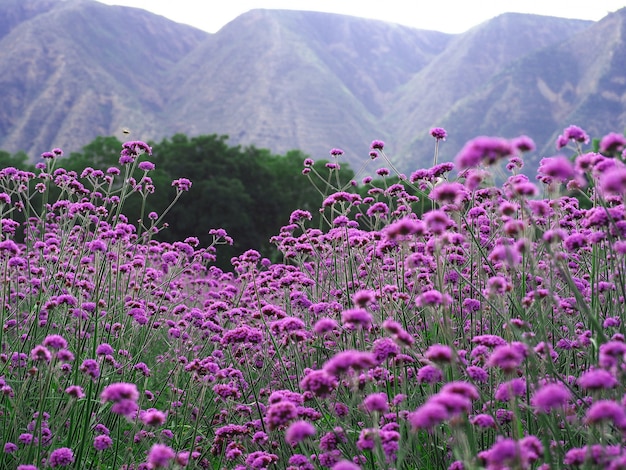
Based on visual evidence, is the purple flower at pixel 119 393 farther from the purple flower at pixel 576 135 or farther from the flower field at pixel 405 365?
the purple flower at pixel 576 135

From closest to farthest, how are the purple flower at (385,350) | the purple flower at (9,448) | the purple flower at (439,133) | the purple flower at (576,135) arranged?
the purple flower at (385,350)
the purple flower at (576,135)
the purple flower at (9,448)
the purple flower at (439,133)

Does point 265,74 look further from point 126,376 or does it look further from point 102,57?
point 126,376

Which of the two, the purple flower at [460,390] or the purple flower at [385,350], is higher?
the purple flower at [460,390]

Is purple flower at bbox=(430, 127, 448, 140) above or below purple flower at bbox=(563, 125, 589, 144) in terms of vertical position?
below

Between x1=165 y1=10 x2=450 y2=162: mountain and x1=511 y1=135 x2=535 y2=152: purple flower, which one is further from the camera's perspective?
x1=165 y1=10 x2=450 y2=162: mountain

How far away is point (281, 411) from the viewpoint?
287 centimetres

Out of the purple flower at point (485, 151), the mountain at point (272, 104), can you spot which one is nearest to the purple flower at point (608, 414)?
the purple flower at point (485, 151)

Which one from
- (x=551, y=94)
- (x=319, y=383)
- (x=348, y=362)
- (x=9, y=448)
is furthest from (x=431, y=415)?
(x=551, y=94)

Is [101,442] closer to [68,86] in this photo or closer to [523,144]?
[523,144]

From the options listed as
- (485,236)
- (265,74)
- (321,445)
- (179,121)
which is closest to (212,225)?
(485,236)

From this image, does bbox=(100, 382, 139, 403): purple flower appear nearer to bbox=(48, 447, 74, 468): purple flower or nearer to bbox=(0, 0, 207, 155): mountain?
bbox=(48, 447, 74, 468): purple flower

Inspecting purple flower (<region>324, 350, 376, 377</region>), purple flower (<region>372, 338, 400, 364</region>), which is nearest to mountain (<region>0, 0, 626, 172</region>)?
purple flower (<region>372, 338, 400, 364</region>)

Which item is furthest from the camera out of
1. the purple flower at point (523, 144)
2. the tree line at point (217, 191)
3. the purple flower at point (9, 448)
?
the tree line at point (217, 191)

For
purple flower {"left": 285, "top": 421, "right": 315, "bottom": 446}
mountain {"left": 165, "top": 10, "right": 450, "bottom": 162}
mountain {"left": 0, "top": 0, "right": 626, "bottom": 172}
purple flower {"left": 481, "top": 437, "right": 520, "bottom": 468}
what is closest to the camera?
purple flower {"left": 481, "top": 437, "right": 520, "bottom": 468}
